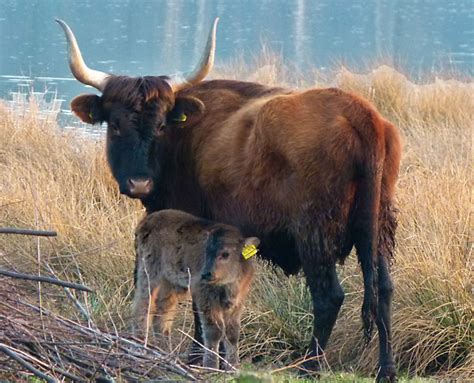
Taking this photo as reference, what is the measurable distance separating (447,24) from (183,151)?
4745cm

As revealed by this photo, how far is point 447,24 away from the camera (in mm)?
54250

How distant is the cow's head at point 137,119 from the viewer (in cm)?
828

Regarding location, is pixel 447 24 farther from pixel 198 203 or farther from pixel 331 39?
pixel 198 203

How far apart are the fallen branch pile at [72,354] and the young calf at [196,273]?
167cm

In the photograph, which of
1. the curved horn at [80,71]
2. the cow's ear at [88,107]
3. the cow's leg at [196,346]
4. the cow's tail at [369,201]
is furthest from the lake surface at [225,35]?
the cow's tail at [369,201]

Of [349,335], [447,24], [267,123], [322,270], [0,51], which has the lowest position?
[447,24]

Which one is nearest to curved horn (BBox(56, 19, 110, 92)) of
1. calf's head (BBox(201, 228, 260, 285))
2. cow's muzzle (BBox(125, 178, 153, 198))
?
cow's muzzle (BBox(125, 178, 153, 198))

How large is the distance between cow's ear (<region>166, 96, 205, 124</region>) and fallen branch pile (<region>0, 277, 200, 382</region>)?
282cm

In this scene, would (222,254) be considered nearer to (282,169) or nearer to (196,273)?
(196,273)

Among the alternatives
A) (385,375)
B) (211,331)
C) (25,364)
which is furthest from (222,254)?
(25,364)

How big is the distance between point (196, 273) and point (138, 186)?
2.72 feet

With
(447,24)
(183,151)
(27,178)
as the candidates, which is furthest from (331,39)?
(183,151)

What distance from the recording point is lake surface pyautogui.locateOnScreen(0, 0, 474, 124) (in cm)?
2780

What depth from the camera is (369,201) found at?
7.53 meters
